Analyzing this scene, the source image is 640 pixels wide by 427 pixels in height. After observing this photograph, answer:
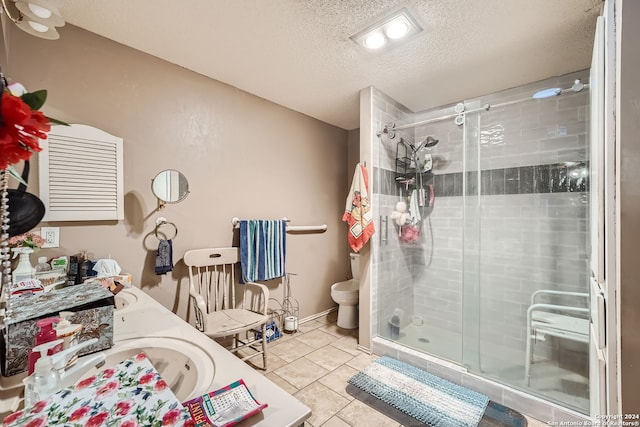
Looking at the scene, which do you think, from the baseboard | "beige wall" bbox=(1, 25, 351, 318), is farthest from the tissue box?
the baseboard

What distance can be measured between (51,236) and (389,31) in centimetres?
241

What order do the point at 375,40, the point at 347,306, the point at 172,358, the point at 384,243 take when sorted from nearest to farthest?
the point at 172,358
the point at 375,40
the point at 384,243
the point at 347,306

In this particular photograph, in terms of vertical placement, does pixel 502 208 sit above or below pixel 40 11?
below

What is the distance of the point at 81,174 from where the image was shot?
1.67 m

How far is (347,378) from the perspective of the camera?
2.07 metres

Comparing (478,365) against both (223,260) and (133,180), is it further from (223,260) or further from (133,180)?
(133,180)

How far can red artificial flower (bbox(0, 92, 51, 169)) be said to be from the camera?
472 mm

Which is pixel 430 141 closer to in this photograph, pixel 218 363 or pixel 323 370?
pixel 323 370

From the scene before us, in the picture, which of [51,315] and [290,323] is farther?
[290,323]

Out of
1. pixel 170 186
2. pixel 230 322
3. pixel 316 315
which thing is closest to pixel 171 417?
pixel 230 322

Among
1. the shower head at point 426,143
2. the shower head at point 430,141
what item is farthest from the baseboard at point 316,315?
the shower head at point 430,141

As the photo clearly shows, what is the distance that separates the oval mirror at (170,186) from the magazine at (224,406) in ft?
5.30

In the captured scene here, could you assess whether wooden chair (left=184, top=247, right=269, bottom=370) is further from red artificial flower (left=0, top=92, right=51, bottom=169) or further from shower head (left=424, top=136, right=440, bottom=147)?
shower head (left=424, top=136, right=440, bottom=147)

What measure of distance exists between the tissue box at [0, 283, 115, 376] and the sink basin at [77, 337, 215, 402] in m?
0.06
